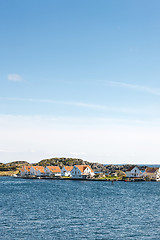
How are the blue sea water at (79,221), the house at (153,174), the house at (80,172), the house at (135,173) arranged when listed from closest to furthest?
the blue sea water at (79,221) < the house at (153,174) < the house at (80,172) < the house at (135,173)

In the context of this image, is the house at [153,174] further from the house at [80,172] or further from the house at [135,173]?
the house at [80,172]

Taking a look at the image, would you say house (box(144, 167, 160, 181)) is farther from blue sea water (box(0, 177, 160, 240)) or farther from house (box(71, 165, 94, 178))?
blue sea water (box(0, 177, 160, 240))

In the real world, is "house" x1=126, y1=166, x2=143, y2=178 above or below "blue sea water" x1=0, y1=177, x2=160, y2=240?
above

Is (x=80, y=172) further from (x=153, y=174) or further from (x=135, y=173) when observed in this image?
(x=153, y=174)

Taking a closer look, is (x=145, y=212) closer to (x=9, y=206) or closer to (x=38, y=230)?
(x=38, y=230)

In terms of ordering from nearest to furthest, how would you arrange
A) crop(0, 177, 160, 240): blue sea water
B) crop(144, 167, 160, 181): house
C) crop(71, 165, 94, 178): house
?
crop(0, 177, 160, 240): blue sea water < crop(144, 167, 160, 181): house < crop(71, 165, 94, 178): house

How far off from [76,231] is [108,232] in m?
5.27

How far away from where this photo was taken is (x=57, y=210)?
2650 inches

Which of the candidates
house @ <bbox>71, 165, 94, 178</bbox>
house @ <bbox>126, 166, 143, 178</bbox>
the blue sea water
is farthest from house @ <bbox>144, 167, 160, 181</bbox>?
the blue sea water

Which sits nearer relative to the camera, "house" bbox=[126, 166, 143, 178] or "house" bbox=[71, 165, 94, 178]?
"house" bbox=[71, 165, 94, 178]

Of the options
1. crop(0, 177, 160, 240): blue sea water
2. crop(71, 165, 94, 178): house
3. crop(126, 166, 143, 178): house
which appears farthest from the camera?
crop(126, 166, 143, 178): house

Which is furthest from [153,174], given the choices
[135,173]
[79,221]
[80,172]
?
[79,221]

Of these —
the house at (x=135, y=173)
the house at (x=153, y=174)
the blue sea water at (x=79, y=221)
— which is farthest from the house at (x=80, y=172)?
the blue sea water at (x=79, y=221)

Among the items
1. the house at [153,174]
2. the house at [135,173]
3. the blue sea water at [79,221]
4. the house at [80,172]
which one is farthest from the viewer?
the house at [135,173]
